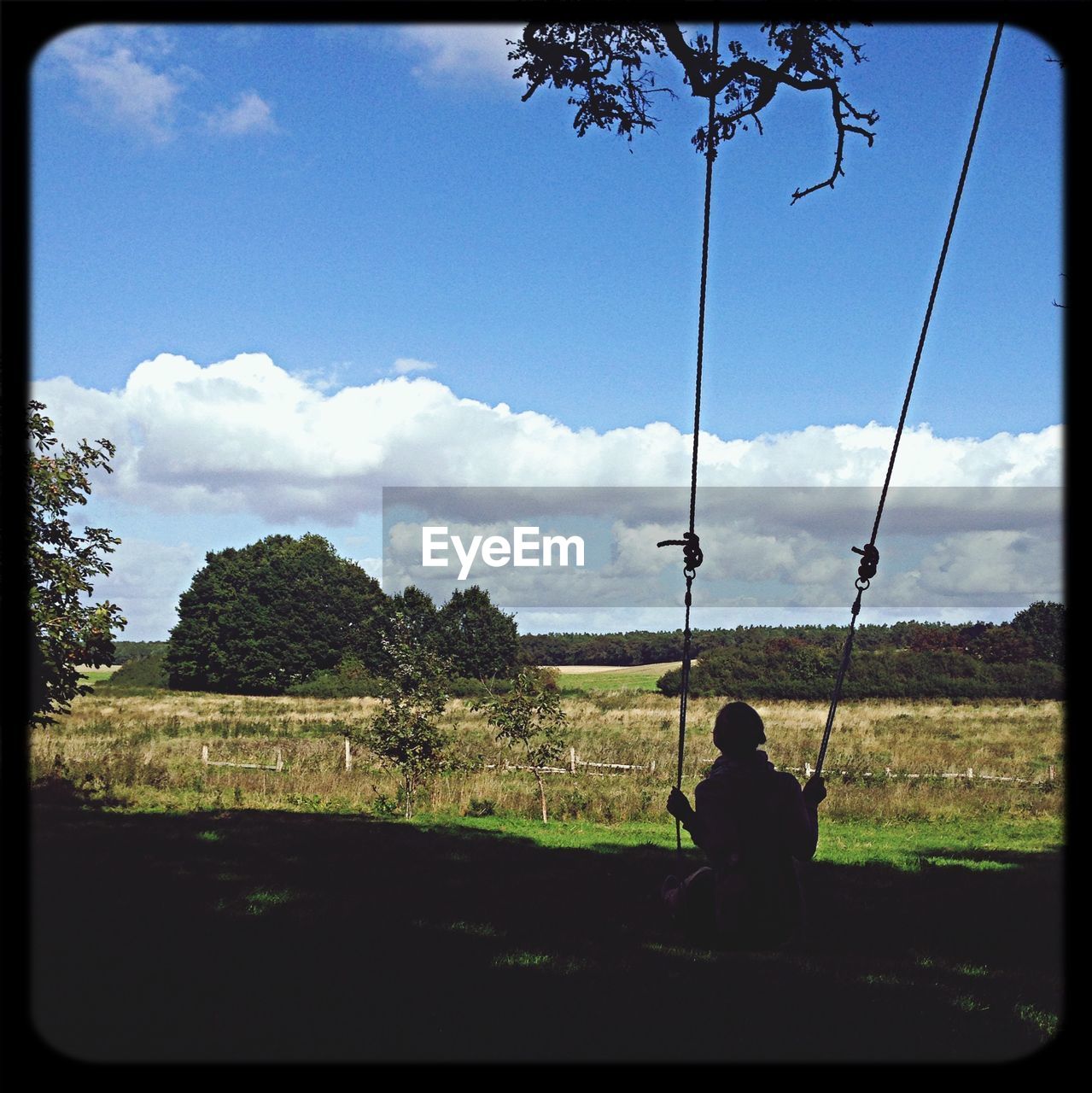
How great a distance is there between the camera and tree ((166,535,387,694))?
6525cm

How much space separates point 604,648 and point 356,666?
56.5 feet

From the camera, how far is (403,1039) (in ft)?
16.7

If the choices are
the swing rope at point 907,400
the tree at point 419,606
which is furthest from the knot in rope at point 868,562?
the tree at point 419,606

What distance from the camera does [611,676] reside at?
6153cm

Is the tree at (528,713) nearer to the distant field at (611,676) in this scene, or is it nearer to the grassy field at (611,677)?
the grassy field at (611,677)

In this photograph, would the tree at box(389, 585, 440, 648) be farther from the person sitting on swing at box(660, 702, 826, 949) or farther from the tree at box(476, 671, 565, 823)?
the person sitting on swing at box(660, 702, 826, 949)

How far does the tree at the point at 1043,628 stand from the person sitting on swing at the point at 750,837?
4748 cm

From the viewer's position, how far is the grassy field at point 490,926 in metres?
5.26

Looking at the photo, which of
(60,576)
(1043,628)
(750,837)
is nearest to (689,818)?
(750,837)

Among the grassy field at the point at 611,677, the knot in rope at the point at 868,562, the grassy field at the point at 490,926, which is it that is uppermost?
the knot in rope at the point at 868,562

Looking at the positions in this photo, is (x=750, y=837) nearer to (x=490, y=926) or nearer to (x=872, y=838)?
(x=490, y=926)

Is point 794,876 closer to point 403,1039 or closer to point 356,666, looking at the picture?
point 403,1039

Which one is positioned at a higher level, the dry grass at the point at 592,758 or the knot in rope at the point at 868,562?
the knot in rope at the point at 868,562

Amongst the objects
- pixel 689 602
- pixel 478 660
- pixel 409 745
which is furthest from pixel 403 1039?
pixel 478 660
